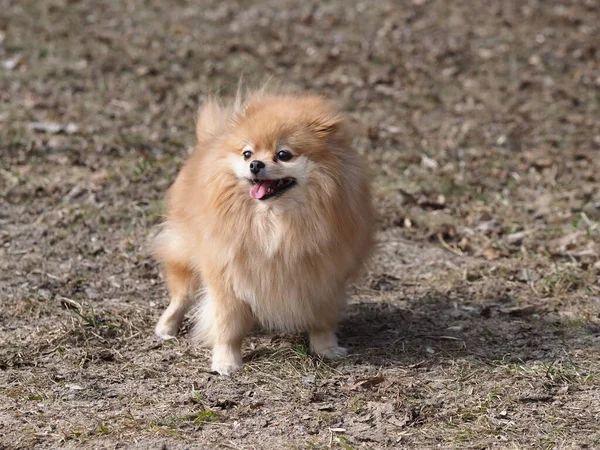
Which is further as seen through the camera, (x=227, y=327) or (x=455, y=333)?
(x=455, y=333)

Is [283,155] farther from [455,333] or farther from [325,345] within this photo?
[455,333]

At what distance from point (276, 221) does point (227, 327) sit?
22.6 inches

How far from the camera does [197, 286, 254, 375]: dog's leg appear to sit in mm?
3969

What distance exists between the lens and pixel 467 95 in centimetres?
791

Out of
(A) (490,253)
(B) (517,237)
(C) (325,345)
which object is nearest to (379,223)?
(A) (490,253)

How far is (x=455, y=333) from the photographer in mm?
4402

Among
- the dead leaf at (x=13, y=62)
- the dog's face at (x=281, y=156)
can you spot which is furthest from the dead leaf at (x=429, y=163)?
the dead leaf at (x=13, y=62)

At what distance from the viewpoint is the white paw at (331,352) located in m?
4.10

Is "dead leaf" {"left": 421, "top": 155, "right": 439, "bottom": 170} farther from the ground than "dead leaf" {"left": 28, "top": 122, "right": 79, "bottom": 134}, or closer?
closer

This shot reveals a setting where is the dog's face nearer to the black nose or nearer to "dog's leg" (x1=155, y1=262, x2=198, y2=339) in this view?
the black nose

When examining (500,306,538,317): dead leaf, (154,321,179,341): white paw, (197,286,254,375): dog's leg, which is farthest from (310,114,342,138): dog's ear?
(500,306,538,317): dead leaf

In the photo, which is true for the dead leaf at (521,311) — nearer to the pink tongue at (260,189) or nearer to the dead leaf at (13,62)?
the pink tongue at (260,189)

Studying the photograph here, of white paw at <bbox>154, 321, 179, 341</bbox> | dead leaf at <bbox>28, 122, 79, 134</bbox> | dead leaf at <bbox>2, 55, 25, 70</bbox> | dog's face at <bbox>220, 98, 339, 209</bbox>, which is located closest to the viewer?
dog's face at <bbox>220, 98, 339, 209</bbox>

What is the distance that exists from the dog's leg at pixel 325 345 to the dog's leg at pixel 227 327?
0.33 metres
